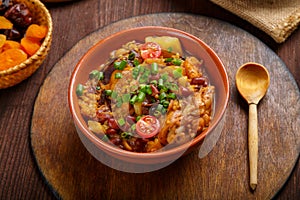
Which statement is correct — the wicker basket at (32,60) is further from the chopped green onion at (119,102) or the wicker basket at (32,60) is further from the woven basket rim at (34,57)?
the chopped green onion at (119,102)

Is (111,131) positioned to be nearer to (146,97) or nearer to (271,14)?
(146,97)

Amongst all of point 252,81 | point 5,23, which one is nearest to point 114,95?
point 252,81

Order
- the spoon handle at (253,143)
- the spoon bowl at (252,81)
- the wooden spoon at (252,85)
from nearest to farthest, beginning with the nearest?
the spoon handle at (253,143) → the wooden spoon at (252,85) → the spoon bowl at (252,81)

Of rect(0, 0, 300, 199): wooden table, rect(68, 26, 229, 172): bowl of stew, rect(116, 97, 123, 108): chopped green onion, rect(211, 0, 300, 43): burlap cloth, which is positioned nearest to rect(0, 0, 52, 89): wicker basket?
rect(0, 0, 300, 199): wooden table

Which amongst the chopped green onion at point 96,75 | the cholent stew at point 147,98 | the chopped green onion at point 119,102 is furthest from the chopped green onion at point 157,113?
the chopped green onion at point 96,75

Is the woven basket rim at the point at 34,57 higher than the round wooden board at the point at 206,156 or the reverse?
higher

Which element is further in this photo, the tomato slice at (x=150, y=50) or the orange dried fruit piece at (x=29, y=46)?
the orange dried fruit piece at (x=29, y=46)

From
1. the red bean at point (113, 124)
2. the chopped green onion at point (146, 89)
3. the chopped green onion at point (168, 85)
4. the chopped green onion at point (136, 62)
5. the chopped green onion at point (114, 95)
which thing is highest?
the chopped green onion at point (136, 62)
